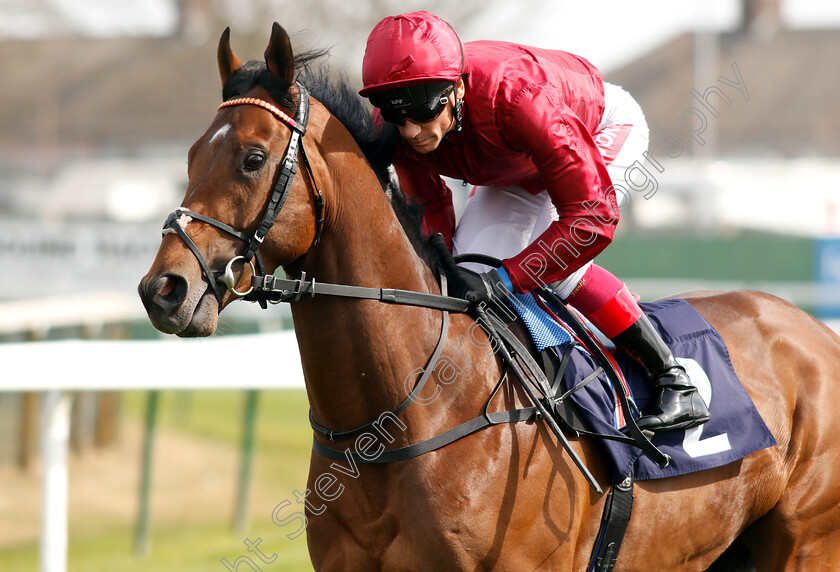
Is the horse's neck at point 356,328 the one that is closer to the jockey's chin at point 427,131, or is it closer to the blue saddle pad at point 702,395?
the jockey's chin at point 427,131

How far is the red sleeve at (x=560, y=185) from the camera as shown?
8.27ft

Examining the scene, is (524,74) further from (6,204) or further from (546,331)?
(6,204)

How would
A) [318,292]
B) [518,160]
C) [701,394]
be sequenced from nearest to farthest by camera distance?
[318,292] < [518,160] < [701,394]

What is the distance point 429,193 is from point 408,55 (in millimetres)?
664

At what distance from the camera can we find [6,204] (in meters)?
21.0

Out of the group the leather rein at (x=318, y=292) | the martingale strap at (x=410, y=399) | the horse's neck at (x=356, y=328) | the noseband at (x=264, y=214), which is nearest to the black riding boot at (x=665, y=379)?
the leather rein at (x=318, y=292)

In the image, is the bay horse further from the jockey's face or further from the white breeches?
the white breeches

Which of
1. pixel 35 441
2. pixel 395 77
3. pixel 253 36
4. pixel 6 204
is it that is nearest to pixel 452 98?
pixel 395 77

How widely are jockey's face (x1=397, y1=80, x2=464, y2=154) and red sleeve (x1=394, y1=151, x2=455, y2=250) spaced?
0.90 ft

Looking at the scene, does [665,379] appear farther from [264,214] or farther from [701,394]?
[264,214]

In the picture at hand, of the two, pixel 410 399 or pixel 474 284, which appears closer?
pixel 410 399

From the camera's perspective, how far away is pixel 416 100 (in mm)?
2488

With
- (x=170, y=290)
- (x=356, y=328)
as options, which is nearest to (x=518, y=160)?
(x=356, y=328)

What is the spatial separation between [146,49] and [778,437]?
3358 cm
